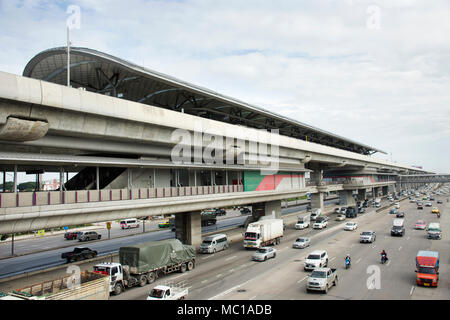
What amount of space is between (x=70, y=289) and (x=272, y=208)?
4000 centimetres

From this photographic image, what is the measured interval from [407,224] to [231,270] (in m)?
40.2

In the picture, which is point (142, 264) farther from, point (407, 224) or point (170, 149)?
point (407, 224)

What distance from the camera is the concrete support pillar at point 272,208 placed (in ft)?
176

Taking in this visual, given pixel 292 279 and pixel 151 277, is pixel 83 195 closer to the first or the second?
pixel 151 277

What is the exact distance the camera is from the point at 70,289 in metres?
18.5

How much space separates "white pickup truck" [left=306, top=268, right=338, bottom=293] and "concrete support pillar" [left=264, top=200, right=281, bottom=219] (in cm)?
3022

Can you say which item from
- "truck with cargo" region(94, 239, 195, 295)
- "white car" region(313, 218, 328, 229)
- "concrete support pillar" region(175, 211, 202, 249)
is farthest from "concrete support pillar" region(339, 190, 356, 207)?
"truck with cargo" region(94, 239, 195, 295)

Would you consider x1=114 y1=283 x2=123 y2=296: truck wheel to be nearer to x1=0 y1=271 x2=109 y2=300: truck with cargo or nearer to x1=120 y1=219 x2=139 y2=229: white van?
x1=0 y1=271 x2=109 y2=300: truck with cargo

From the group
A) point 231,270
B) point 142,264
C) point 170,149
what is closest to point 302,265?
point 231,270

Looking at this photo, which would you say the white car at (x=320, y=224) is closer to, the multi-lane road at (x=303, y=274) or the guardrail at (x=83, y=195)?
the multi-lane road at (x=303, y=274)

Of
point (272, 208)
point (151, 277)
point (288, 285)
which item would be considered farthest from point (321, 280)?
point (272, 208)

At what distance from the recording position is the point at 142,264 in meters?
25.4

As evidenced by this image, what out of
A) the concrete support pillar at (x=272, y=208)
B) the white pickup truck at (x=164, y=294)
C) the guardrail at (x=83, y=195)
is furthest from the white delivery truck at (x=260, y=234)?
the white pickup truck at (x=164, y=294)

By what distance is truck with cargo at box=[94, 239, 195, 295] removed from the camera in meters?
23.8
